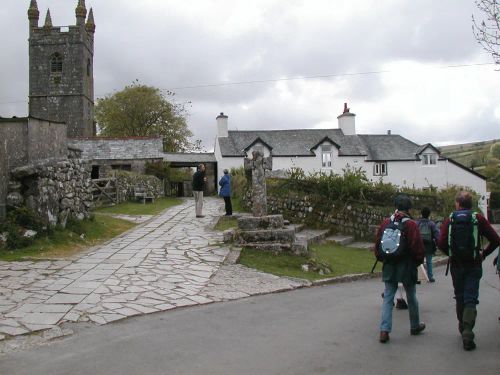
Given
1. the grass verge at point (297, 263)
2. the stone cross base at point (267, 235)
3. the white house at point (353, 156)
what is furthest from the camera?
the white house at point (353, 156)

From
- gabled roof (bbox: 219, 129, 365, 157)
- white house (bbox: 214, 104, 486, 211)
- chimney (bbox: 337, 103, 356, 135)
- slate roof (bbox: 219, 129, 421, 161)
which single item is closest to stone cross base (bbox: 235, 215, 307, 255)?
gabled roof (bbox: 219, 129, 365, 157)

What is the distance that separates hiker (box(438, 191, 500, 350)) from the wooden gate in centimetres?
1764

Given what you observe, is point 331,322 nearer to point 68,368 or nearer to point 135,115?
point 68,368

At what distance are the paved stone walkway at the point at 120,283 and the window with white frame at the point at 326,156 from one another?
2891 cm

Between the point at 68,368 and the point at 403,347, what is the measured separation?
133 inches

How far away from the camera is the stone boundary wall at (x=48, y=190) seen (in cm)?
1046

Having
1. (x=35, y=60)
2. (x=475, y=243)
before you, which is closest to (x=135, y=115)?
(x=35, y=60)

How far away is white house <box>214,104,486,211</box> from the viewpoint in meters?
39.3

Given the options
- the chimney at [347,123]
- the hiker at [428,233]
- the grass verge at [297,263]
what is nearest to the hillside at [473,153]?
the chimney at [347,123]

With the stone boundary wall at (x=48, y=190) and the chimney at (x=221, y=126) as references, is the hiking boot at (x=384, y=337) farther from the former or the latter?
the chimney at (x=221, y=126)

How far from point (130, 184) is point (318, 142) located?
18.6 m

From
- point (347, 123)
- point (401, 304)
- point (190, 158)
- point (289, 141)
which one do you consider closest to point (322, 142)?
point (289, 141)

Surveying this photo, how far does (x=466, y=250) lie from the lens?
5477 mm

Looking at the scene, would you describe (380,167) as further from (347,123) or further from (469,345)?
(469,345)
